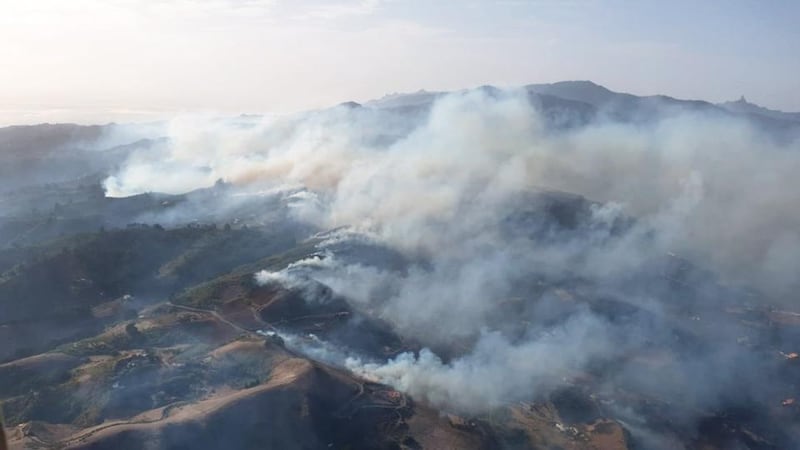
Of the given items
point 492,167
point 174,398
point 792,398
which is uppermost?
point 492,167

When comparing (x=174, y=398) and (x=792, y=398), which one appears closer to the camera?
(x=174, y=398)

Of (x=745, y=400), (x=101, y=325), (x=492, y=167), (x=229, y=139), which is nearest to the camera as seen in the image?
(x=745, y=400)

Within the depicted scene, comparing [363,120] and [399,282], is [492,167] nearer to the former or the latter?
[399,282]

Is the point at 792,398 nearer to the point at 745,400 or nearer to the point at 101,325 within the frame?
the point at 745,400

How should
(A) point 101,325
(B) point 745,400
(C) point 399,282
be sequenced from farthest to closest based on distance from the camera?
(C) point 399,282, (A) point 101,325, (B) point 745,400

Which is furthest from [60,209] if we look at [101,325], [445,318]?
[445,318]

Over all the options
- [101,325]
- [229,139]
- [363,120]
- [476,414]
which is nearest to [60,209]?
[101,325]

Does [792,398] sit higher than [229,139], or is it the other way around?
[229,139]
